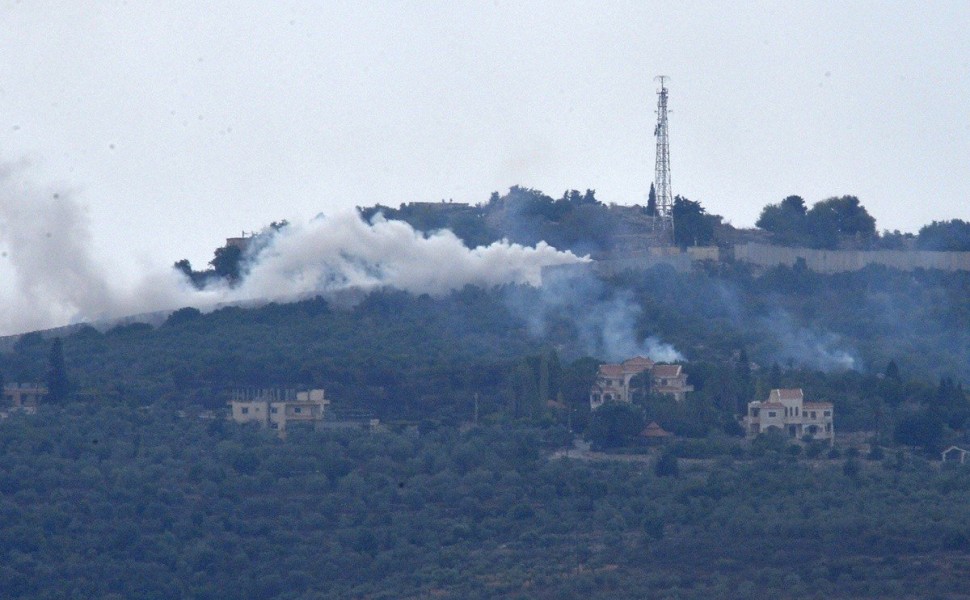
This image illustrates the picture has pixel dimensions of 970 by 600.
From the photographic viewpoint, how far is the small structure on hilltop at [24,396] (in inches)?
3469

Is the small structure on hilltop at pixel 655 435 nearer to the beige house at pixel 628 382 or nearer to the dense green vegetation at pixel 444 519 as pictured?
the dense green vegetation at pixel 444 519

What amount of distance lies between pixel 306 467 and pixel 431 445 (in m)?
4.11

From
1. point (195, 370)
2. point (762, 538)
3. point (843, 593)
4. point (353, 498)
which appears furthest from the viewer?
point (195, 370)

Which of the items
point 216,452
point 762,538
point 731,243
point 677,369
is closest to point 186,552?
point 216,452

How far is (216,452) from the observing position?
79.6m

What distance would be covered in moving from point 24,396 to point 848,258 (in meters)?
33.7

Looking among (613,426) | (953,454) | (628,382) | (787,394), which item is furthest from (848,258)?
(613,426)

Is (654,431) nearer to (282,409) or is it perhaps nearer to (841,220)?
(282,409)

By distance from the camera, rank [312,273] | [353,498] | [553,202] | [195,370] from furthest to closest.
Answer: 1. [553,202]
2. [312,273]
3. [195,370]
4. [353,498]

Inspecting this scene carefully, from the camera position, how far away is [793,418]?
8312 centimetres

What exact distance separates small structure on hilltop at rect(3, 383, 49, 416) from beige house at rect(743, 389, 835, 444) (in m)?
21.1

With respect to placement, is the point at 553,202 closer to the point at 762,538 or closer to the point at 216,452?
the point at 216,452

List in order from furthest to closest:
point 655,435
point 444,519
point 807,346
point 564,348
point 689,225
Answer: point 689,225, point 807,346, point 564,348, point 655,435, point 444,519

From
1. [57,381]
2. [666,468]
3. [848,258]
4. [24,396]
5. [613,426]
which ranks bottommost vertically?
[666,468]
